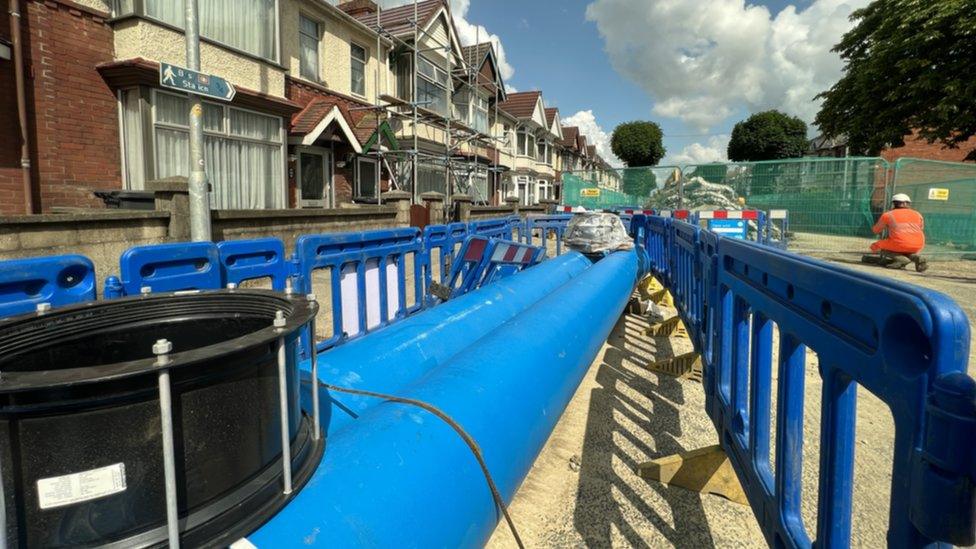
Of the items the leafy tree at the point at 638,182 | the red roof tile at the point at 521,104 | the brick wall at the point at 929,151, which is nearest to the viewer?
the leafy tree at the point at 638,182

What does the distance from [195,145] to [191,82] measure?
921mm

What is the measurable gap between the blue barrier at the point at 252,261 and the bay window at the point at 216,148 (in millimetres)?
6678

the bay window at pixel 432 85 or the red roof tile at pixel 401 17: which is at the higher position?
the red roof tile at pixel 401 17

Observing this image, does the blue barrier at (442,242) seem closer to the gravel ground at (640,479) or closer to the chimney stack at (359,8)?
the gravel ground at (640,479)

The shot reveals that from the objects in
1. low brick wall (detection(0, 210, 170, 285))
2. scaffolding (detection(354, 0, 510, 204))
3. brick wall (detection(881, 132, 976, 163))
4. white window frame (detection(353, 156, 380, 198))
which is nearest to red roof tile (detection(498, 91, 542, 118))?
scaffolding (detection(354, 0, 510, 204))

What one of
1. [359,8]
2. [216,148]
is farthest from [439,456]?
[359,8]

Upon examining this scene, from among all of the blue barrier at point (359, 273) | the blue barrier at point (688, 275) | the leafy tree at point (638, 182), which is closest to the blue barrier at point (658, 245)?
the blue barrier at point (688, 275)

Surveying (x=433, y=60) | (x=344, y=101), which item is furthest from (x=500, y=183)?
(x=344, y=101)

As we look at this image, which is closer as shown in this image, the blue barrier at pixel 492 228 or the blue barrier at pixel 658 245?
the blue barrier at pixel 658 245

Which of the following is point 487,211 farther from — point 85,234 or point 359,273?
point 359,273

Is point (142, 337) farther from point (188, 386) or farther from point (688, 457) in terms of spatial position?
point (688, 457)

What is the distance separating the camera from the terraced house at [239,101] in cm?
847

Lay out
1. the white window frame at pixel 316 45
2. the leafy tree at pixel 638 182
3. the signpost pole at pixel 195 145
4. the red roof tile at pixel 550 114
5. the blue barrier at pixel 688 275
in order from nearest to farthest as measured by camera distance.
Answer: the blue barrier at pixel 688 275, the signpost pole at pixel 195 145, the white window frame at pixel 316 45, the leafy tree at pixel 638 182, the red roof tile at pixel 550 114

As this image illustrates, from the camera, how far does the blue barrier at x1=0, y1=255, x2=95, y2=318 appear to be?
6.69ft
